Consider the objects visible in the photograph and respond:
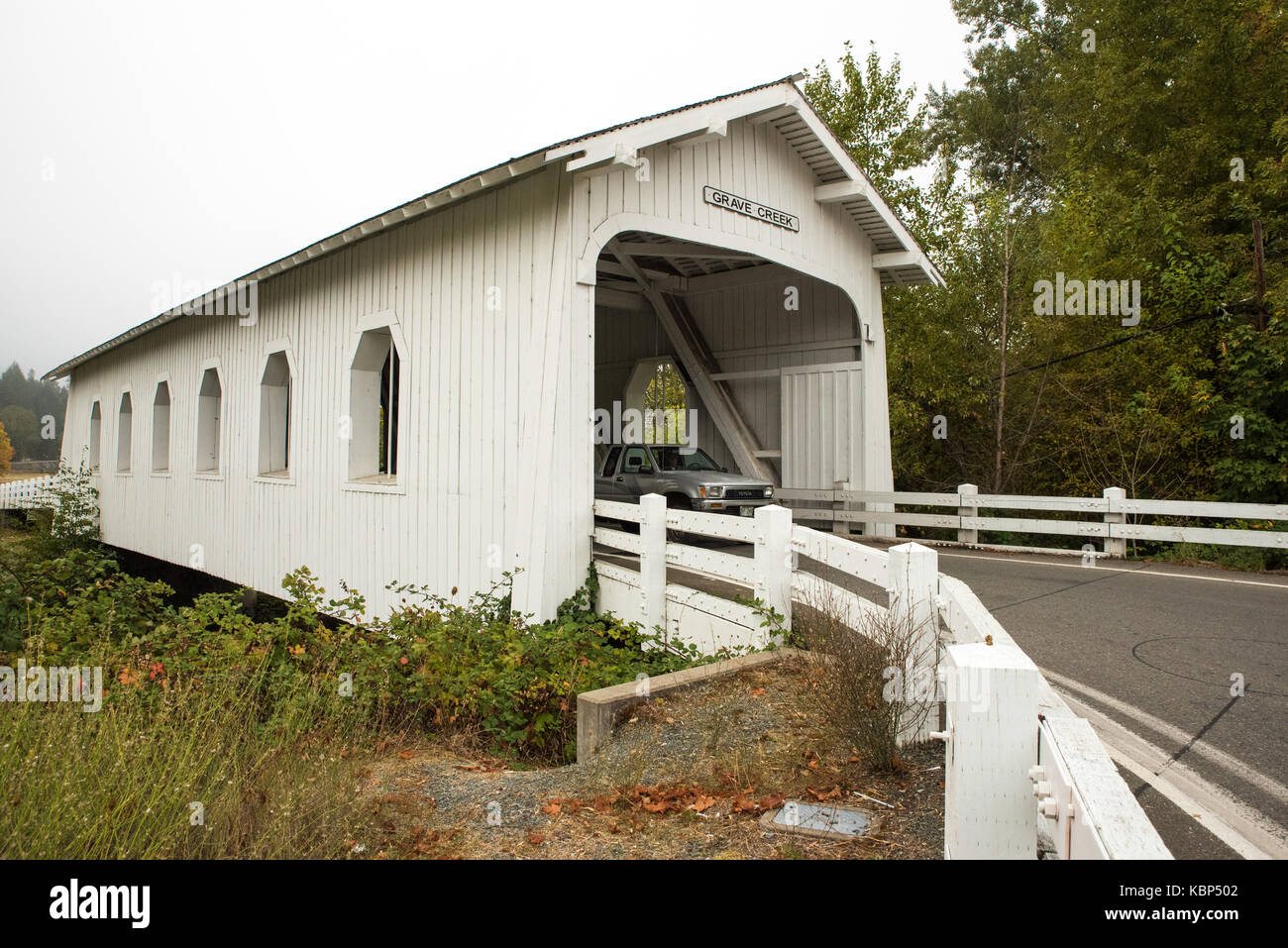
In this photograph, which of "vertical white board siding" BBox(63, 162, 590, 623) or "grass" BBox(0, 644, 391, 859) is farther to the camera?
"vertical white board siding" BBox(63, 162, 590, 623)

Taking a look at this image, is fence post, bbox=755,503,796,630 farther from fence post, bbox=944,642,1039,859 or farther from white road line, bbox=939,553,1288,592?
white road line, bbox=939,553,1288,592

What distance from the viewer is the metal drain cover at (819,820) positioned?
3.83 metres

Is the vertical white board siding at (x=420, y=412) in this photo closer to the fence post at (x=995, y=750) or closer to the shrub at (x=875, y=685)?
the shrub at (x=875, y=685)

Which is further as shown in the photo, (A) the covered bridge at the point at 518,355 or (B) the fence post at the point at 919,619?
(A) the covered bridge at the point at 518,355

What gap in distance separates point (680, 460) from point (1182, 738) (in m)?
10.4

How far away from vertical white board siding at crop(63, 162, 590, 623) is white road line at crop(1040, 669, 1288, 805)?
455 cm

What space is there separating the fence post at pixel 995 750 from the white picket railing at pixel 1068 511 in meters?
10.5

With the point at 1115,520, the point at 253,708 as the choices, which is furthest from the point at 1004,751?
the point at 1115,520

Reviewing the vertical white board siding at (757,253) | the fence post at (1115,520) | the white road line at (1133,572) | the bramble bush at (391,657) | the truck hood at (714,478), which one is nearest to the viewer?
the bramble bush at (391,657)

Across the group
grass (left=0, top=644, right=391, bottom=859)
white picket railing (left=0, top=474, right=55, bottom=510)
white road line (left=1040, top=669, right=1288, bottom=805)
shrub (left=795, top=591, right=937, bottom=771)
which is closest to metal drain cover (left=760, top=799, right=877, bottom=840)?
shrub (left=795, top=591, right=937, bottom=771)

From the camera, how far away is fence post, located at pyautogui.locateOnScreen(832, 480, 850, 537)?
14.5 meters

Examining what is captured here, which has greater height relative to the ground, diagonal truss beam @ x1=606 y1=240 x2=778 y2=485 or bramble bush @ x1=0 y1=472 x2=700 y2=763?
diagonal truss beam @ x1=606 y1=240 x2=778 y2=485

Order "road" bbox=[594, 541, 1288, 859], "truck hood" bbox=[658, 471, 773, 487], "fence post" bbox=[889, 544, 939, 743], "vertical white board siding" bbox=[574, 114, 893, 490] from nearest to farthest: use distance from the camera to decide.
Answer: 1. "road" bbox=[594, 541, 1288, 859]
2. "fence post" bbox=[889, 544, 939, 743]
3. "vertical white board siding" bbox=[574, 114, 893, 490]
4. "truck hood" bbox=[658, 471, 773, 487]

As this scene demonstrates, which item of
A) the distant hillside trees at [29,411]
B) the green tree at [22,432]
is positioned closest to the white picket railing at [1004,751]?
the distant hillside trees at [29,411]
